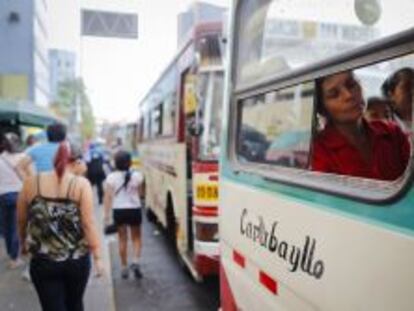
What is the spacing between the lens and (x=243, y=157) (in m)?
3.74

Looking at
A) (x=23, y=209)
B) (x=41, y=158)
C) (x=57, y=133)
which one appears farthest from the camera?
(x=41, y=158)

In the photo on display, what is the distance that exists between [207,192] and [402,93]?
14.4 feet

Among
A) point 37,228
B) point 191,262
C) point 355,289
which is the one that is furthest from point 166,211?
point 355,289

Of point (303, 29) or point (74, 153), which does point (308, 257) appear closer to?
point (303, 29)

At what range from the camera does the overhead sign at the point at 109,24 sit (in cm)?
1495

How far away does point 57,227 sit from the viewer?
4.15m

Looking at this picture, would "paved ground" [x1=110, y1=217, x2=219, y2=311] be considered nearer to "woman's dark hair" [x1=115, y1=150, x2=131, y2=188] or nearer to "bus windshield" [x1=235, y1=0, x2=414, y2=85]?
"woman's dark hair" [x1=115, y1=150, x2=131, y2=188]

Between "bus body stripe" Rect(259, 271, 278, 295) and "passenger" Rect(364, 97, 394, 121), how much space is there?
0.88 meters

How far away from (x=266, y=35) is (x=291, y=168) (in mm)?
885

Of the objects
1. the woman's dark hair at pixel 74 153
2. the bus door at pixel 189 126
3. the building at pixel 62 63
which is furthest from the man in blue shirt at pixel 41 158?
the building at pixel 62 63

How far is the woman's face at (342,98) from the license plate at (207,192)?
386 cm

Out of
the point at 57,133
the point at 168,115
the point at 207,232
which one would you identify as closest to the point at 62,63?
the point at 168,115

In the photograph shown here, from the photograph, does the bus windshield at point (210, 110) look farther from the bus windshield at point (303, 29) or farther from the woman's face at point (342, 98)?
the woman's face at point (342, 98)

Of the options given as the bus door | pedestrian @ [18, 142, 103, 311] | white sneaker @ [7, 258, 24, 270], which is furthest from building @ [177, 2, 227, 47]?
pedestrian @ [18, 142, 103, 311]
